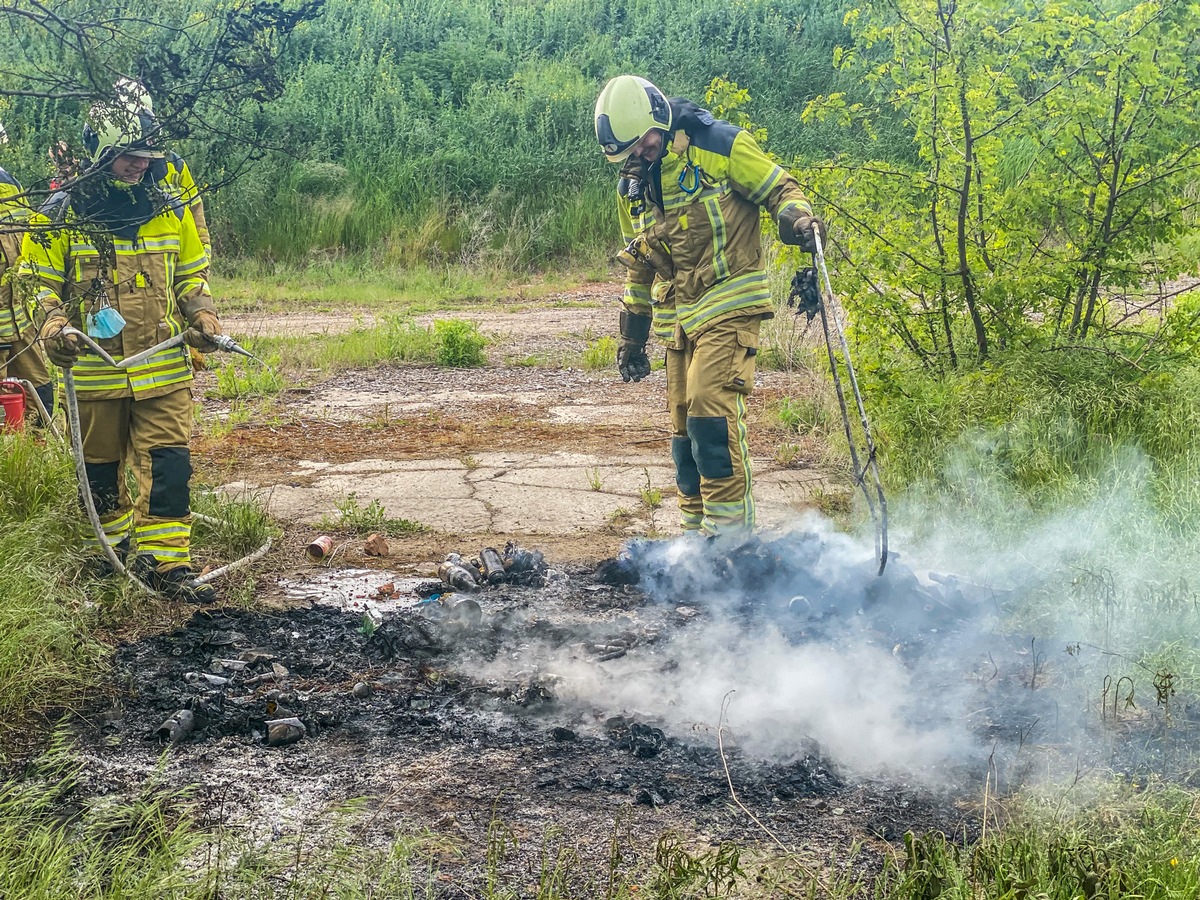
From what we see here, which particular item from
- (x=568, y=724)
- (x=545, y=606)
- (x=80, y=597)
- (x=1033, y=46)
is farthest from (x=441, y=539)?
(x=1033, y=46)

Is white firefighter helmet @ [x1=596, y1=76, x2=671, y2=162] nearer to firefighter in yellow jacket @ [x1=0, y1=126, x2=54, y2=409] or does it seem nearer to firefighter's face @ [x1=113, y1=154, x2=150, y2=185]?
firefighter's face @ [x1=113, y1=154, x2=150, y2=185]

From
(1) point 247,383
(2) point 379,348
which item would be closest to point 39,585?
(1) point 247,383

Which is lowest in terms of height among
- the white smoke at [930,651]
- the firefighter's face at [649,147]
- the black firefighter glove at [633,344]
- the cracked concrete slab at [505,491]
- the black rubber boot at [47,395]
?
the cracked concrete slab at [505,491]

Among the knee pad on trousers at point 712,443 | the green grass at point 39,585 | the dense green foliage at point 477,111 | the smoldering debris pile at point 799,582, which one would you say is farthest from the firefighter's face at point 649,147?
the dense green foliage at point 477,111

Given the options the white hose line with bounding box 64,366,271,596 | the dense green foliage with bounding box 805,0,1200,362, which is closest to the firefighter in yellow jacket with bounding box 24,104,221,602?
the white hose line with bounding box 64,366,271,596

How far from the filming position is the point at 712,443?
5445mm

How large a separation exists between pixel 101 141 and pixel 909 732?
3.48 metres

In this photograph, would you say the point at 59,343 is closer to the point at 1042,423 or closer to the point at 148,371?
the point at 148,371

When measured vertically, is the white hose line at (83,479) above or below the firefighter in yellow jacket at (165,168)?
below

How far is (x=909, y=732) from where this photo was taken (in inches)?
152

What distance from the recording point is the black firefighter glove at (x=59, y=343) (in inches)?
186

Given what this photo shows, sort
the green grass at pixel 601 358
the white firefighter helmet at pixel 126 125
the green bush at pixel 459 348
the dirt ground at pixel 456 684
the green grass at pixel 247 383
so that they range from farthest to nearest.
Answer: the green bush at pixel 459 348
the green grass at pixel 601 358
the green grass at pixel 247 383
the dirt ground at pixel 456 684
the white firefighter helmet at pixel 126 125

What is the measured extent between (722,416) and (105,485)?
2741 millimetres

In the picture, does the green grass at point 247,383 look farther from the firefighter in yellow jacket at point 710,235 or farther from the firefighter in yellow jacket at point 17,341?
the firefighter in yellow jacket at point 710,235
